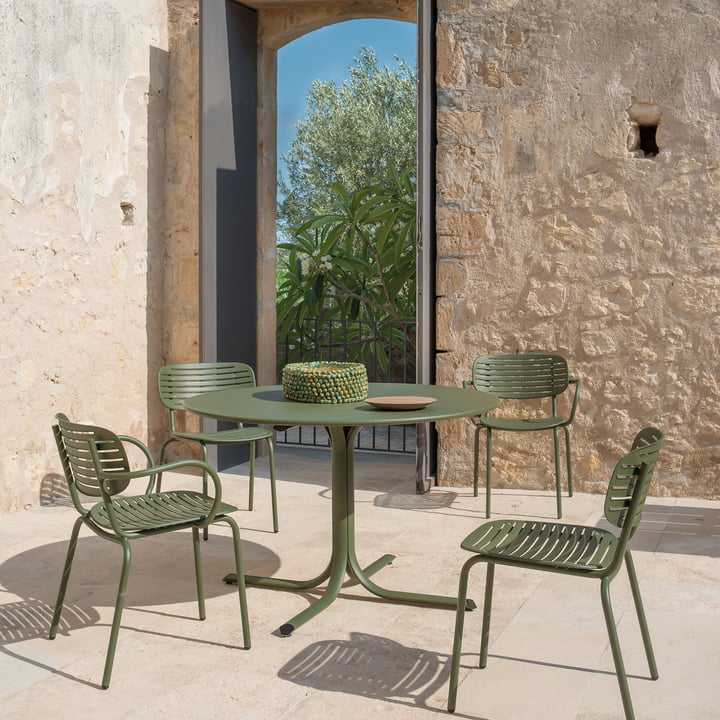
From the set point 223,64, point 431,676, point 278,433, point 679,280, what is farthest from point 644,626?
point 278,433

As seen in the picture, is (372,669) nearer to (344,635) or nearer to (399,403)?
(344,635)

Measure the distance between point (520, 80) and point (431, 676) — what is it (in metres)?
3.33

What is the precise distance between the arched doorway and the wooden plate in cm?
188

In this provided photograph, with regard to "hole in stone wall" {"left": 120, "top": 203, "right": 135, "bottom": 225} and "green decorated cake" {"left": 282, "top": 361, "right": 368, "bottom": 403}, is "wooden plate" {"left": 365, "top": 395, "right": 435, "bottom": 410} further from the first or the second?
"hole in stone wall" {"left": 120, "top": 203, "right": 135, "bottom": 225}

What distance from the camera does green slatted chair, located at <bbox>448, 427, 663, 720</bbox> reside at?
224 cm

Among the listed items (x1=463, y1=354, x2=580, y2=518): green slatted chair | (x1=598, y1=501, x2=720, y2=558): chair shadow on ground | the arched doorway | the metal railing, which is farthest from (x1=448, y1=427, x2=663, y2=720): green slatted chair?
the metal railing

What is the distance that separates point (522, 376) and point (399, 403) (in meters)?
1.90

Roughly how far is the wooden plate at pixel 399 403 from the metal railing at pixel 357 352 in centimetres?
310

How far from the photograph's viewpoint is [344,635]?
9.51 ft

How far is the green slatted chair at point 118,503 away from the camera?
2555 millimetres

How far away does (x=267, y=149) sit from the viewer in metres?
5.95

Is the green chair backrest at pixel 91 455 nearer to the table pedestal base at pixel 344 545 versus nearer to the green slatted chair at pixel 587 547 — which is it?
the table pedestal base at pixel 344 545

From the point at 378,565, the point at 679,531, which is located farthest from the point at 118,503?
the point at 679,531

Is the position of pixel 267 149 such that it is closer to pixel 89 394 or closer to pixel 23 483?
pixel 89 394
